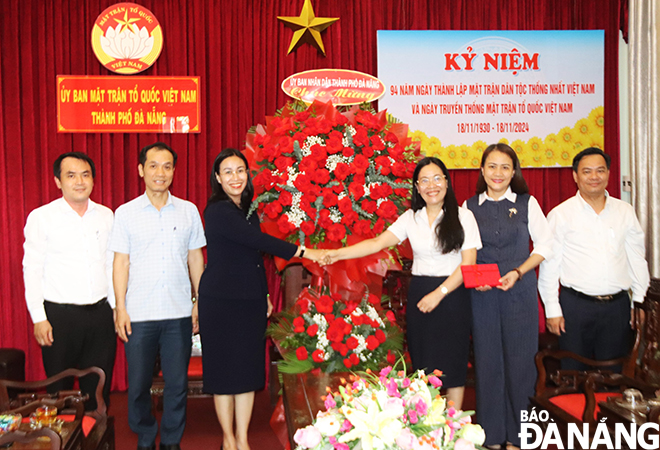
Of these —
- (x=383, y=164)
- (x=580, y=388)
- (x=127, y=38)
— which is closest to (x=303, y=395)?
(x=383, y=164)

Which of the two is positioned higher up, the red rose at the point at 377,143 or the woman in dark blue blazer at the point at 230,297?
the red rose at the point at 377,143

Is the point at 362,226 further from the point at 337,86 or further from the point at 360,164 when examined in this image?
the point at 337,86

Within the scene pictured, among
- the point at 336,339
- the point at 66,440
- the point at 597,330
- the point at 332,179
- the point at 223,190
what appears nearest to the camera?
the point at 66,440

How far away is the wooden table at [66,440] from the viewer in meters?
1.71

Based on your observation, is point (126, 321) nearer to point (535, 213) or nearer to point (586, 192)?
point (535, 213)

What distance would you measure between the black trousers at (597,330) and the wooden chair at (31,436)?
7.83ft

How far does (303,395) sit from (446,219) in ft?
3.51

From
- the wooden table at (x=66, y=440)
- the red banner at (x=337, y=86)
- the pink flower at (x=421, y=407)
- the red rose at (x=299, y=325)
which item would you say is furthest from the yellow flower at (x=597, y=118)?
the wooden table at (x=66, y=440)

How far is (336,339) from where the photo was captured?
214 centimetres

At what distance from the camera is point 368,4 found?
3992 mm

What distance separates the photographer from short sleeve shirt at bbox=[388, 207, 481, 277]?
2461 millimetres

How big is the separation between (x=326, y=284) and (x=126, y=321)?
3.51ft

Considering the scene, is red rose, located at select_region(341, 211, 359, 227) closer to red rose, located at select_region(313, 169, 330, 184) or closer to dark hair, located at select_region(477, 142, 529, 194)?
red rose, located at select_region(313, 169, 330, 184)

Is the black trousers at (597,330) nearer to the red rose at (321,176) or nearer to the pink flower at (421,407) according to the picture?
the red rose at (321,176)
